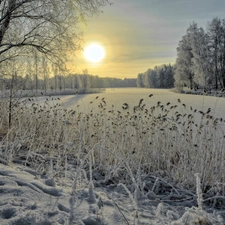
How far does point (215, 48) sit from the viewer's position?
31.5m

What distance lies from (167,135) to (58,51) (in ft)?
17.3

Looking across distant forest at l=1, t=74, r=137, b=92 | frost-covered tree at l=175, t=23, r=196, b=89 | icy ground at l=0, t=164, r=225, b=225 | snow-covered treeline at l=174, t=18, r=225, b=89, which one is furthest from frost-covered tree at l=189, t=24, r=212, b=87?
icy ground at l=0, t=164, r=225, b=225

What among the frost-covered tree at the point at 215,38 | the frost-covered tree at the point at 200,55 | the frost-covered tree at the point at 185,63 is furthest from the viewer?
the frost-covered tree at the point at 185,63

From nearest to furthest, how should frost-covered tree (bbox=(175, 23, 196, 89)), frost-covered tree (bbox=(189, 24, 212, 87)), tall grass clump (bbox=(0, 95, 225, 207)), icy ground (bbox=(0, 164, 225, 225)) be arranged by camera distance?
icy ground (bbox=(0, 164, 225, 225))
tall grass clump (bbox=(0, 95, 225, 207))
frost-covered tree (bbox=(189, 24, 212, 87))
frost-covered tree (bbox=(175, 23, 196, 89))

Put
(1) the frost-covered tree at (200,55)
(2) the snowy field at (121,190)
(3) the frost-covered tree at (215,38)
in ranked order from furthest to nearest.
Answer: (3) the frost-covered tree at (215,38) < (1) the frost-covered tree at (200,55) < (2) the snowy field at (121,190)

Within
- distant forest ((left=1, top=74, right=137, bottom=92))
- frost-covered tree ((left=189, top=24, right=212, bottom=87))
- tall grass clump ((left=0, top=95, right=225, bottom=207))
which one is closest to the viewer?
tall grass clump ((left=0, top=95, right=225, bottom=207))

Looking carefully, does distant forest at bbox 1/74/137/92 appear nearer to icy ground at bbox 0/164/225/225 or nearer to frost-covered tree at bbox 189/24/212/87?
icy ground at bbox 0/164/225/225

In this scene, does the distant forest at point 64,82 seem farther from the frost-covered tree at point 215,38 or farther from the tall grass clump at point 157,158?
the frost-covered tree at point 215,38

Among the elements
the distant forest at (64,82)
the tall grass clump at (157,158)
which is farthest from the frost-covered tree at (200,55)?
the tall grass clump at (157,158)

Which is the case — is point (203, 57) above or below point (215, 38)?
below

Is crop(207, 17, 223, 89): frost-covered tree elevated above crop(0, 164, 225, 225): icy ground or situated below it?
above

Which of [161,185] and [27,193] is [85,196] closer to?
[27,193]

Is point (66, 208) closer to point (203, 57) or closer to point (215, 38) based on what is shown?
point (203, 57)

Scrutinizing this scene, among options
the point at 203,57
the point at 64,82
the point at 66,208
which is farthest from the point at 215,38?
the point at 66,208
